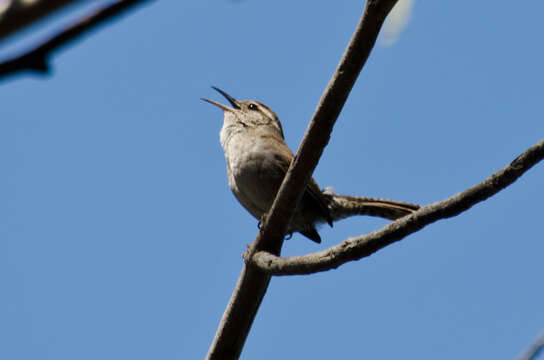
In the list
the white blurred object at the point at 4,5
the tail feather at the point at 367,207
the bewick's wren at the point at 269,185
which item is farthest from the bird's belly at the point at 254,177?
the white blurred object at the point at 4,5

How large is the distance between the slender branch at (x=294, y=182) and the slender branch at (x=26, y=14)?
2411mm

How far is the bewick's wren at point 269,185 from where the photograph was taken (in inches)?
247

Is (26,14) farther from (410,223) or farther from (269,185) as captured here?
(269,185)

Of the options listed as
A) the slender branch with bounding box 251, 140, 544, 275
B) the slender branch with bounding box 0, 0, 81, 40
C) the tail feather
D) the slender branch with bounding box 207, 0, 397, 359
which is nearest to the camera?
the slender branch with bounding box 0, 0, 81, 40

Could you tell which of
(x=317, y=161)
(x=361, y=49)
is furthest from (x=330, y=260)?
(x=361, y=49)

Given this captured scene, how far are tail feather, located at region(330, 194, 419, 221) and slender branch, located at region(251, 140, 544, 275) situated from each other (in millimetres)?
2861

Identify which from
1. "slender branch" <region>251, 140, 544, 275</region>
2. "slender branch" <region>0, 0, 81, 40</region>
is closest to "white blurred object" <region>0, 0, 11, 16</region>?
"slender branch" <region>0, 0, 81, 40</region>

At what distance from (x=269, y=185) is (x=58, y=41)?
204 inches

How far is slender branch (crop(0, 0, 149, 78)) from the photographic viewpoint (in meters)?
1.06

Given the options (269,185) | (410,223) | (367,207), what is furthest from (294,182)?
(367,207)

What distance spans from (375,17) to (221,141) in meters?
3.93

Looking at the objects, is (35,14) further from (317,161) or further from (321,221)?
(321,221)

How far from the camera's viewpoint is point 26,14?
1.06m

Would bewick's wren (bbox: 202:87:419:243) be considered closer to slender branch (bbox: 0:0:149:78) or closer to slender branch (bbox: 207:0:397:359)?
slender branch (bbox: 207:0:397:359)
